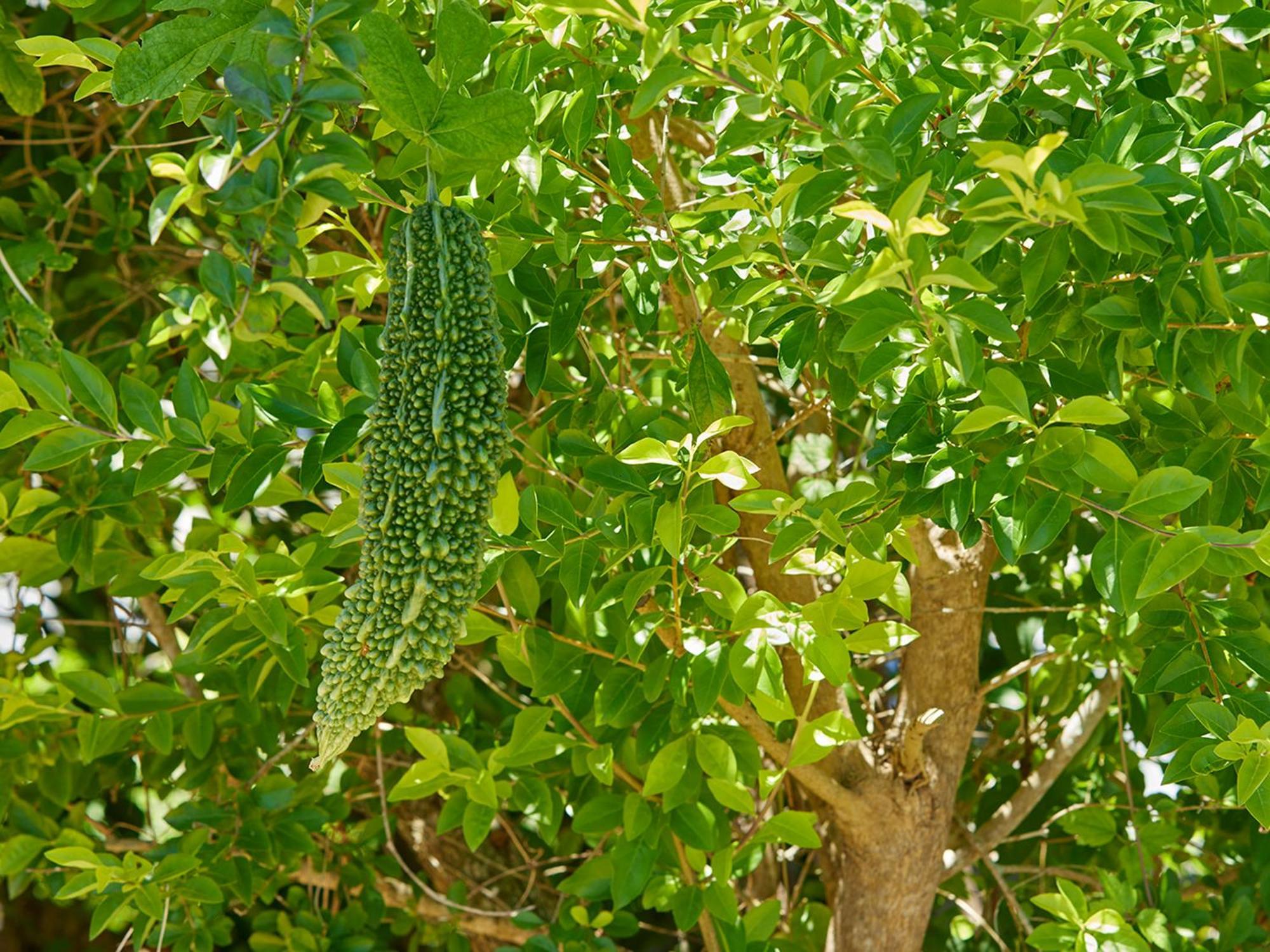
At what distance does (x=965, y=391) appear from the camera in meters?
1.40

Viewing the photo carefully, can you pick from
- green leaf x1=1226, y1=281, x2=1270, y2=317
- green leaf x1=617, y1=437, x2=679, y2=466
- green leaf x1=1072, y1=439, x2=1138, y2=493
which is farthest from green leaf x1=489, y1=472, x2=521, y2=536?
green leaf x1=1226, y1=281, x2=1270, y2=317

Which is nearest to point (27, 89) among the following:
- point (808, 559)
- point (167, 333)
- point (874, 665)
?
point (167, 333)

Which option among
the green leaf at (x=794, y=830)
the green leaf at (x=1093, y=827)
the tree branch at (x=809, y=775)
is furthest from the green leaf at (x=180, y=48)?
the green leaf at (x=1093, y=827)

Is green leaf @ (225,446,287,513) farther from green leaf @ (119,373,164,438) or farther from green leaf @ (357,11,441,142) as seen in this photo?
green leaf @ (357,11,441,142)

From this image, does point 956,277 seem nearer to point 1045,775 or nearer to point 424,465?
A: point 424,465

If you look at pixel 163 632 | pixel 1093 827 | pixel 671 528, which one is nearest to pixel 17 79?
pixel 163 632

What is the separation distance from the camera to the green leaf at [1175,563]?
1273mm

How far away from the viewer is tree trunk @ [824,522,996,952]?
2145mm

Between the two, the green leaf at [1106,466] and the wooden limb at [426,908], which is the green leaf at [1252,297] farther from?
the wooden limb at [426,908]

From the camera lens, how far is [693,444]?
5.12 feet

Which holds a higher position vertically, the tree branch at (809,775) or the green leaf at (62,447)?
the green leaf at (62,447)

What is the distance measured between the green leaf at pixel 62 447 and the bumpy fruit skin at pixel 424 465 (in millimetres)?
529

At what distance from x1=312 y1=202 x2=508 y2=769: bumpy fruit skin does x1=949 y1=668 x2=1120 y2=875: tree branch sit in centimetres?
141

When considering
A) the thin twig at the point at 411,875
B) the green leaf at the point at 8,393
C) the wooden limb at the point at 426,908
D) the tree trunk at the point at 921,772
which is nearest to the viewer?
the green leaf at the point at 8,393
